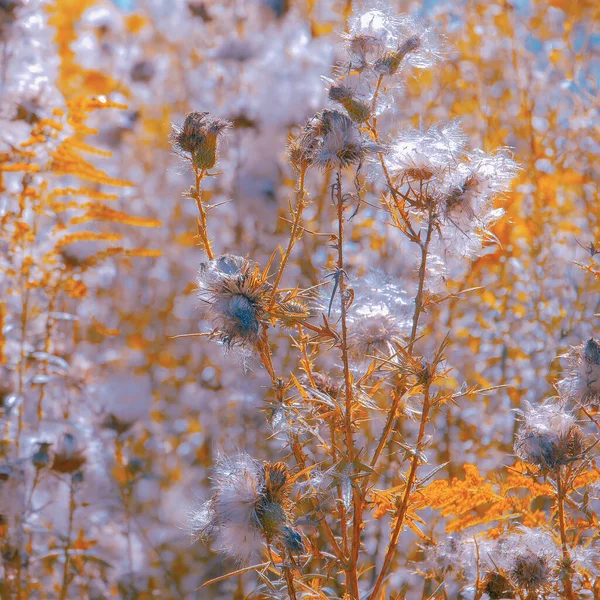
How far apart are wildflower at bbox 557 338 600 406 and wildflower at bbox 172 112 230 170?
0.36 metres

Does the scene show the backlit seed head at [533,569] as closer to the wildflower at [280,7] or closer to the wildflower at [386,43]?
the wildflower at [386,43]

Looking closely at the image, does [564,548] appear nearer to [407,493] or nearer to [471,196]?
[407,493]

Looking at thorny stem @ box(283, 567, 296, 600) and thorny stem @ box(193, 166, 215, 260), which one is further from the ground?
thorny stem @ box(193, 166, 215, 260)

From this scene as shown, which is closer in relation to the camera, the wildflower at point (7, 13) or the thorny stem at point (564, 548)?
the thorny stem at point (564, 548)

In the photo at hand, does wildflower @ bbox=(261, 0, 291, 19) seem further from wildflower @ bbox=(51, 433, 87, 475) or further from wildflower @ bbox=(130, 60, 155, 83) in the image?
wildflower @ bbox=(51, 433, 87, 475)

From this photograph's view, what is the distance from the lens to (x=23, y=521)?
1208 millimetres

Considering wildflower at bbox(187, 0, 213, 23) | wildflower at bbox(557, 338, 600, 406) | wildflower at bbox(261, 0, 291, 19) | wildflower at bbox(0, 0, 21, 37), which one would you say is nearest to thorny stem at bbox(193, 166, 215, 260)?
wildflower at bbox(557, 338, 600, 406)

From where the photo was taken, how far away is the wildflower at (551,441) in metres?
0.71

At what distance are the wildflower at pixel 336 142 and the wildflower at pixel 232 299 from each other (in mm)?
111

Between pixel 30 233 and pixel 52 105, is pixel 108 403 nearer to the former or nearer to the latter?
pixel 30 233

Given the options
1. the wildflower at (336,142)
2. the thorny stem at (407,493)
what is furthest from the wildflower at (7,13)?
the thorny stem at (407,493)

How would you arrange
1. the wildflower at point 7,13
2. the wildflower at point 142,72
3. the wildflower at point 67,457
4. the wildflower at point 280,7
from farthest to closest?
the wildflower at point 142,72, the wildflower at point 280,7, the wildflower at point 7,13, the wildflower at point 67,457

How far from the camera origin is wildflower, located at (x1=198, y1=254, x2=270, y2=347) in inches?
26.6

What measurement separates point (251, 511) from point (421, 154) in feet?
1.06
